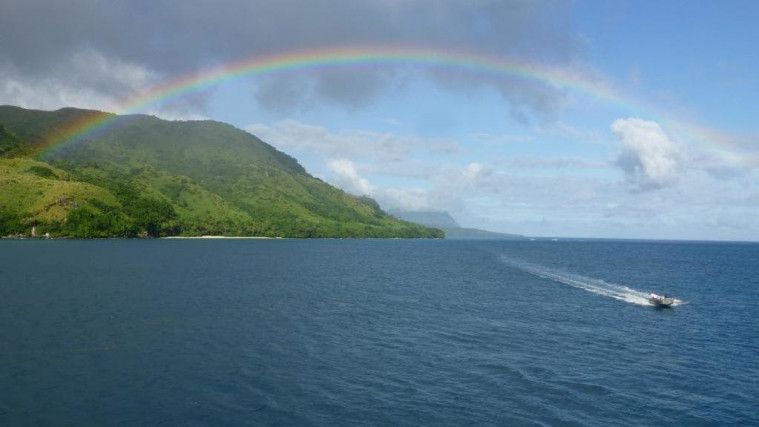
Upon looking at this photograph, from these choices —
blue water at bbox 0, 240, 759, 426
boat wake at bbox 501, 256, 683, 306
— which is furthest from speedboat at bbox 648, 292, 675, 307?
boat wake at bbox 501, 256, 683, 306

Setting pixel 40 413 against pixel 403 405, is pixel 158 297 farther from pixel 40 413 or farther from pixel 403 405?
pixel 403 405

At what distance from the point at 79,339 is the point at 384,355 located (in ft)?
136

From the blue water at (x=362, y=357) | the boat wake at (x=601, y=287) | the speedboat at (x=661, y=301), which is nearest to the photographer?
the blue water at (x=362, y=357)

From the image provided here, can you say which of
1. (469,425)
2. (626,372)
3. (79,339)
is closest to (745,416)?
(626,372)

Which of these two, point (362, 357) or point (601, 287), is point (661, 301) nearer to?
point (601, 287)

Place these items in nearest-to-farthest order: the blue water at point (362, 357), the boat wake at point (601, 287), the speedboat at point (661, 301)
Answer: the blue water at point (362, 357)
the speedboat at point (661, 301)
the boat wake at point (601, 287)

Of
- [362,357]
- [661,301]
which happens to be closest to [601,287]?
[661,301]

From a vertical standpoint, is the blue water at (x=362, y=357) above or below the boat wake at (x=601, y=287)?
below

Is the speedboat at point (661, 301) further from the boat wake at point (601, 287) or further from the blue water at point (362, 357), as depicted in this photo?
the boat wake at point (601, 287)

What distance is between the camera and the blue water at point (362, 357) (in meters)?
45.7

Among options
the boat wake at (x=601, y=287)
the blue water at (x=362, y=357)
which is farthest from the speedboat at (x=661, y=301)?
the boat wake at (x=601, y=287)

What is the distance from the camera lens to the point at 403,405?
154ft

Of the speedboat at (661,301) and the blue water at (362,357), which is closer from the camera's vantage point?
the blue water at (362,357)

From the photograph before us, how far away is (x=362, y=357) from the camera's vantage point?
62.9 m
